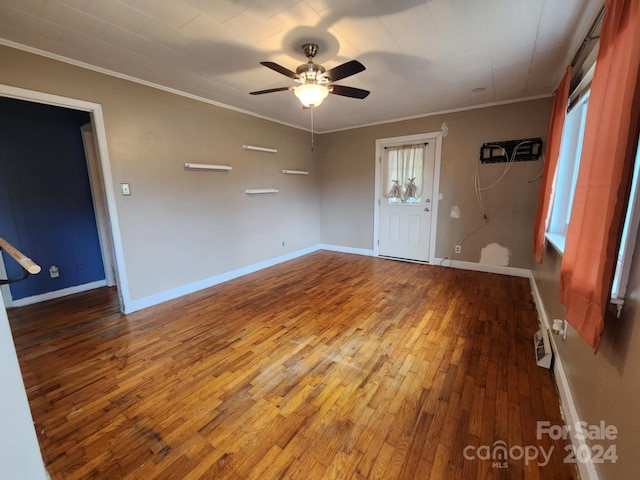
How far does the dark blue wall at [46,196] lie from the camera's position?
3064 millimetres

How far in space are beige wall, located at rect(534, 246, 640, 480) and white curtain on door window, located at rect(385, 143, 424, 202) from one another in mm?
3491

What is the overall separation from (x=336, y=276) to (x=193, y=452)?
2.91m

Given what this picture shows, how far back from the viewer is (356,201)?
17.2ft

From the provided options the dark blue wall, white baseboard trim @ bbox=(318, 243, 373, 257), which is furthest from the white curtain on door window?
the dark blue wall

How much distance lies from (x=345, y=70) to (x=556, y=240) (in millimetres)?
2330

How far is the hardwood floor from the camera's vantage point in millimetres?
1313

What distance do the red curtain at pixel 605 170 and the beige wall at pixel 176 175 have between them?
12.0ft

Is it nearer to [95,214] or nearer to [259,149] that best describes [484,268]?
[259,149]

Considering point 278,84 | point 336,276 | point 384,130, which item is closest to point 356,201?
point 384,130

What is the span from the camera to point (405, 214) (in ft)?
15.5

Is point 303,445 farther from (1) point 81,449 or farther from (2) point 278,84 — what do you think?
(2) point 278,84

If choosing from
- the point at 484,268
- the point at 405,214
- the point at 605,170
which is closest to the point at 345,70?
the point at 605,170

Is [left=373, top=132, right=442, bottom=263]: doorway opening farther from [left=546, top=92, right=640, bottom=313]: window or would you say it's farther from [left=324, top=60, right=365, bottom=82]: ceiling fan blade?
[left=324, top=60, right=365, bottom=82]: ceiling fan blade

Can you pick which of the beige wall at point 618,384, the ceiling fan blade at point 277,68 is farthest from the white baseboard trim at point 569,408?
the ceiling fan blade at point 277,68
